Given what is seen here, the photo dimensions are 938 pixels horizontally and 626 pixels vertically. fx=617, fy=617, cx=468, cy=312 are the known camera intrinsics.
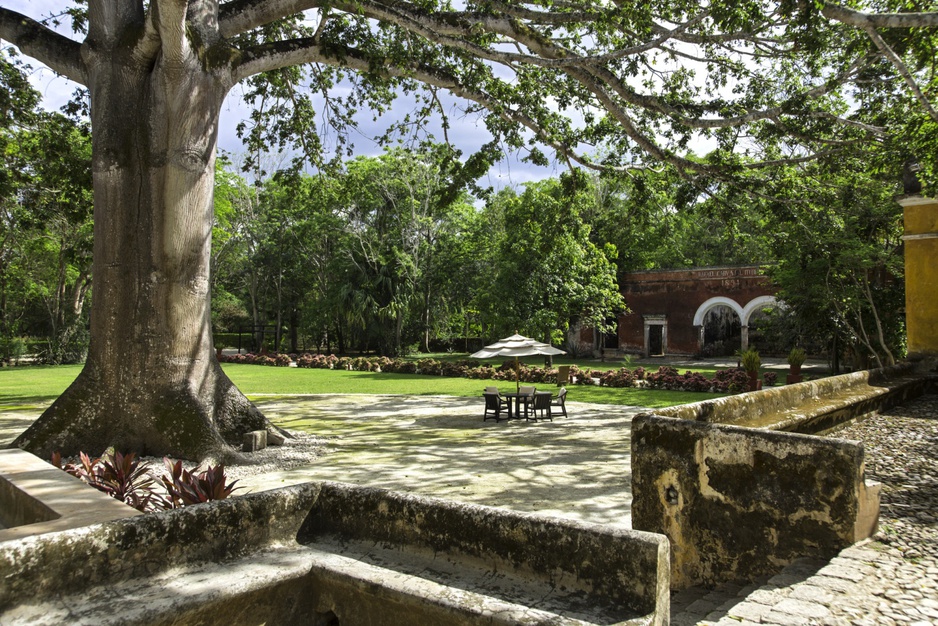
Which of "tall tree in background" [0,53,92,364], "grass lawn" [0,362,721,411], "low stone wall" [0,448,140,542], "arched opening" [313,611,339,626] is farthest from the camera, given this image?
"grass lawn" [0,362,721,411]

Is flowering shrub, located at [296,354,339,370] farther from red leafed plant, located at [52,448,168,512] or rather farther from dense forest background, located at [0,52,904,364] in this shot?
red leafed plant, located at [52,448,168,512]

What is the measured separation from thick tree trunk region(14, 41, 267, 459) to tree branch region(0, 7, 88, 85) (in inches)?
27.5

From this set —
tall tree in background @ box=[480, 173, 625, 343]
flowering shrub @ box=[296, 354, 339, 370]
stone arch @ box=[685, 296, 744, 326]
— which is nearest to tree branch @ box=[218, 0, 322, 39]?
tall tree in background @ box=[480, 173, 625, 343]

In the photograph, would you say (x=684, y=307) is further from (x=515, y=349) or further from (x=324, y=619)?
(x=324, y=619)

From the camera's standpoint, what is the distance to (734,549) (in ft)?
12.8

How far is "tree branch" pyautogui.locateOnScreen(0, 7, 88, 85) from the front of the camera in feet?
26.9

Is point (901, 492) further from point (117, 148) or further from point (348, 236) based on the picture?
point (348, 236)

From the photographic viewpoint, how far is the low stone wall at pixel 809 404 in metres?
5.07

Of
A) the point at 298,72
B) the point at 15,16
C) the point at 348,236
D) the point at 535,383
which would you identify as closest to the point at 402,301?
the point at 348,236

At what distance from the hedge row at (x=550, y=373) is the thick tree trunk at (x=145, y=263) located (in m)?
13.3

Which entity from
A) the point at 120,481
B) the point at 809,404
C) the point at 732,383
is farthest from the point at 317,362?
the point at 809,404

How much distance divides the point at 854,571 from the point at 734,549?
817mm

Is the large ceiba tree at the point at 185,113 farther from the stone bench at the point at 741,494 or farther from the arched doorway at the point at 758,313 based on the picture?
the arched doorway at the point at 758,313

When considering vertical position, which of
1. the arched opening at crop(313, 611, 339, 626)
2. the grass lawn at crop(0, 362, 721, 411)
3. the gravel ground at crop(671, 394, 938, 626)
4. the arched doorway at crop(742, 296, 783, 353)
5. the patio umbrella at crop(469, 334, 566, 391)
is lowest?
the grass lawn at crop(0, 362, 721, 411)
